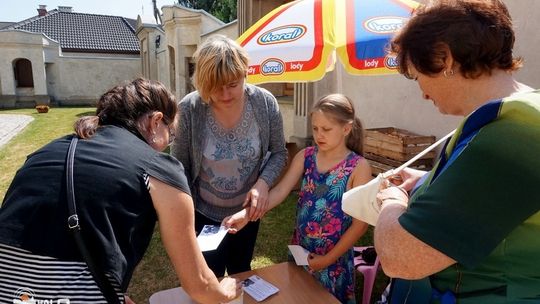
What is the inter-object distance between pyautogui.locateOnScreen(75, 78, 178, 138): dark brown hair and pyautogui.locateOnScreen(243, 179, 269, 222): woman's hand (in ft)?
2.49

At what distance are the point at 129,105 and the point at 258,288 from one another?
0.99 metres

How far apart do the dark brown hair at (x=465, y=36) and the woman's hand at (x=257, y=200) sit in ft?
4.00

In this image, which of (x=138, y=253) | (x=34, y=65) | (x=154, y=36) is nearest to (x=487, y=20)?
(x=138, y=253)

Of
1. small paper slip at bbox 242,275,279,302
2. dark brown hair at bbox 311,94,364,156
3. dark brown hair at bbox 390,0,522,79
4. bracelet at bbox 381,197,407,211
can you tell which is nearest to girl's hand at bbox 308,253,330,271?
small paper slip at bbox 242,275,279,302

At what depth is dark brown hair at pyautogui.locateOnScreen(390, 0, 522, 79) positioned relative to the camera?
918mm

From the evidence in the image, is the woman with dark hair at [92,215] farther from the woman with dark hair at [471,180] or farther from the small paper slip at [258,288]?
the woman with dark hair at [471,180]

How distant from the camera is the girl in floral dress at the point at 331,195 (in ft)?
6.41

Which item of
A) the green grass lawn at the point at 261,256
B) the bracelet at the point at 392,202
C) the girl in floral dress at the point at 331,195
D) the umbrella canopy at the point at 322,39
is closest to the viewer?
the bracelet at the point at 392,202

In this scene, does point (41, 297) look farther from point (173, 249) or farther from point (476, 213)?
point (476, 213)

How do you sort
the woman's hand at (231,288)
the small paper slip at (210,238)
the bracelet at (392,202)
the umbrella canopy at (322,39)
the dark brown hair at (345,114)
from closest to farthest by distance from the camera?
the bracelet at (392,202), the woman's hand at (231,288), the small paper slip at (210,238), the dark brown hair at (345,114), the umbrella canopy at (322,39)

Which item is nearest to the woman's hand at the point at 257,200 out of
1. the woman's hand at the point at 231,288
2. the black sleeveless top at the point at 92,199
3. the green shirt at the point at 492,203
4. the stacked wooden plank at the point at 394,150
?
the woman's hand at the point at 231,288

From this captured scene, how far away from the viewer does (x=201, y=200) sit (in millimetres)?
2160

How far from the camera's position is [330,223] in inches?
79.1

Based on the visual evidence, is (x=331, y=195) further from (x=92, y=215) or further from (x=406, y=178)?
(x=92, y=215)
